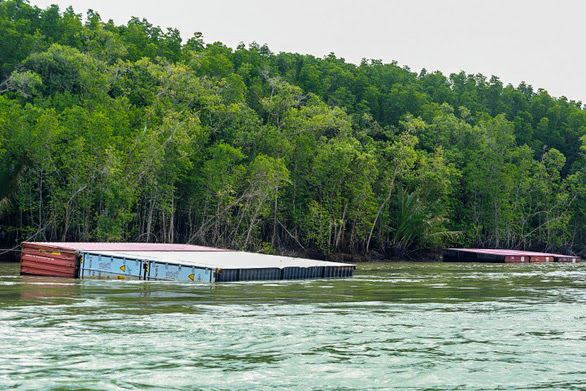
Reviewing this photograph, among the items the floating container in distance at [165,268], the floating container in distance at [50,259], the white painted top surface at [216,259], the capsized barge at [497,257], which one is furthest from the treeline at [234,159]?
the floating container in distance at [165,268]

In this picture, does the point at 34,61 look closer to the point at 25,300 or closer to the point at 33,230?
the point at 33,230

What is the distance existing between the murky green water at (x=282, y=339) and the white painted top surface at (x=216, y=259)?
5401 millimetres

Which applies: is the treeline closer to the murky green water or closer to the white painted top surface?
the white painted top surface

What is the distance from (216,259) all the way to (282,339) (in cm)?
2675

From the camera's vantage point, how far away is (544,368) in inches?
763

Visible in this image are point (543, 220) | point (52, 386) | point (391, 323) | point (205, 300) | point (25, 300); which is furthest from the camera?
point (543, 220)

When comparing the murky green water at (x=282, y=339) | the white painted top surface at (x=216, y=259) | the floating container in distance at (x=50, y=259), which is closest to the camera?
the murky green water at (x=282, y=339)

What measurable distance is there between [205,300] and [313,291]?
25.2 ft

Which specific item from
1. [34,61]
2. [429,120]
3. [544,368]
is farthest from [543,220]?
[544,368]

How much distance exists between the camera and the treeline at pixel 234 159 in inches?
2643

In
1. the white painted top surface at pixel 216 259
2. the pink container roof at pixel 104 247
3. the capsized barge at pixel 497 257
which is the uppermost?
the capsized barge at pixel 497 257

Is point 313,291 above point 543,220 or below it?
below

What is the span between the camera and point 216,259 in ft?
162

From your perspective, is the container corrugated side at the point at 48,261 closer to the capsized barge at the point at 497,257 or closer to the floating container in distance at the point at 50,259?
the floating container in distance at the point at 50,259
